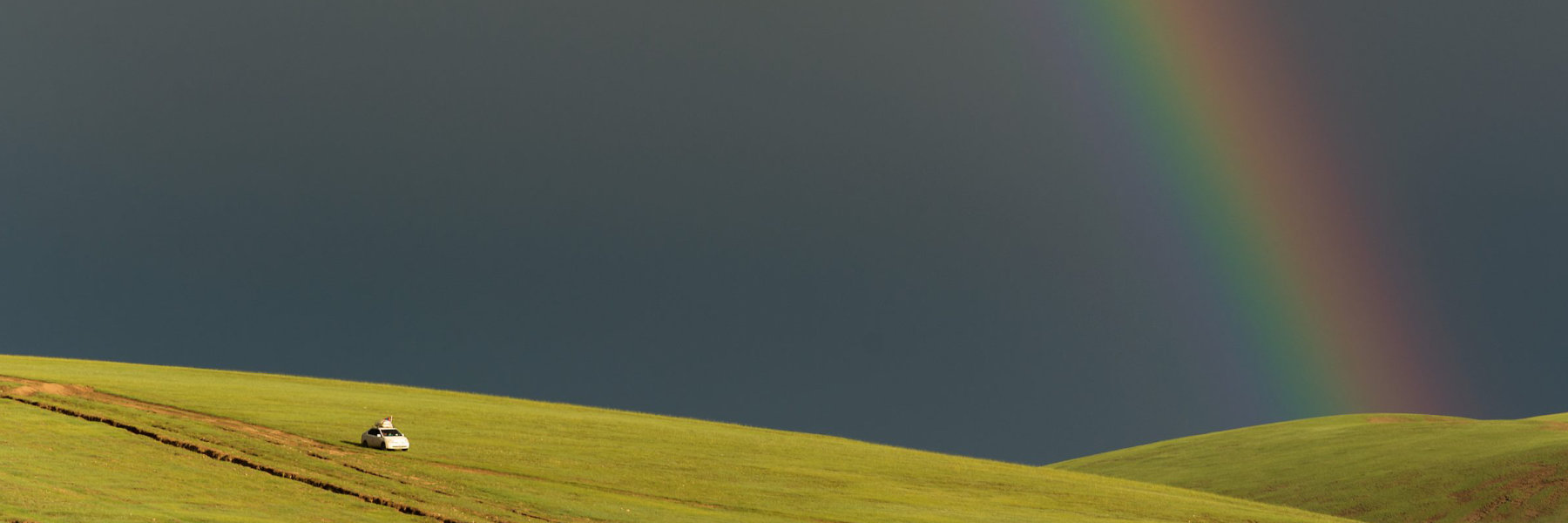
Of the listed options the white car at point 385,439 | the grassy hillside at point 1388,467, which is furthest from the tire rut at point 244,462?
the grassy hillside at point 1388,467

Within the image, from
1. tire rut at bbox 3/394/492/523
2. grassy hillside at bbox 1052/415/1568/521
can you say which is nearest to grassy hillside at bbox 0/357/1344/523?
tire rut at bbox 3/394/492/523

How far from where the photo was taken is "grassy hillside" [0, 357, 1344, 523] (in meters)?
33.1

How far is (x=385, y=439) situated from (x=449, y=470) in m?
4.28

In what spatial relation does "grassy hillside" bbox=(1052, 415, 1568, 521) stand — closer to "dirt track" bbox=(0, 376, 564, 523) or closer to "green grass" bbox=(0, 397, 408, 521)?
"dirt track" bbox=(0, 376, 564, 523)

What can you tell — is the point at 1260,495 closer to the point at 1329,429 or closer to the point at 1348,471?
the point at 1348,471

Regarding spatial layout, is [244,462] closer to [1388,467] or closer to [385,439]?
[385,439]

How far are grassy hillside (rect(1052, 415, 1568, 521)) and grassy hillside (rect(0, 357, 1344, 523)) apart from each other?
14937 millimetres

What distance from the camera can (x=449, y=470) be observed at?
4156cm

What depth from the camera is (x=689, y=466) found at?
48969 mm

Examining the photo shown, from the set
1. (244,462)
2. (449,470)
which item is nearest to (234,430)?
(244,462)

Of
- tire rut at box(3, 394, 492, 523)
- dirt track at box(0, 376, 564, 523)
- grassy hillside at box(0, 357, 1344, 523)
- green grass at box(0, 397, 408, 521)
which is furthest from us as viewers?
dirt track at box(0, 376, 564, 523)

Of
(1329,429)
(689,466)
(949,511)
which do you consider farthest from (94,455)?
(1329,429)

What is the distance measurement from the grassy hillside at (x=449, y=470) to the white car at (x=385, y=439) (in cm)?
82

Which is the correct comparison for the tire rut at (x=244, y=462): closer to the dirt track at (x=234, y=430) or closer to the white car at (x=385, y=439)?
the dirt track at (x=234, y=430)
